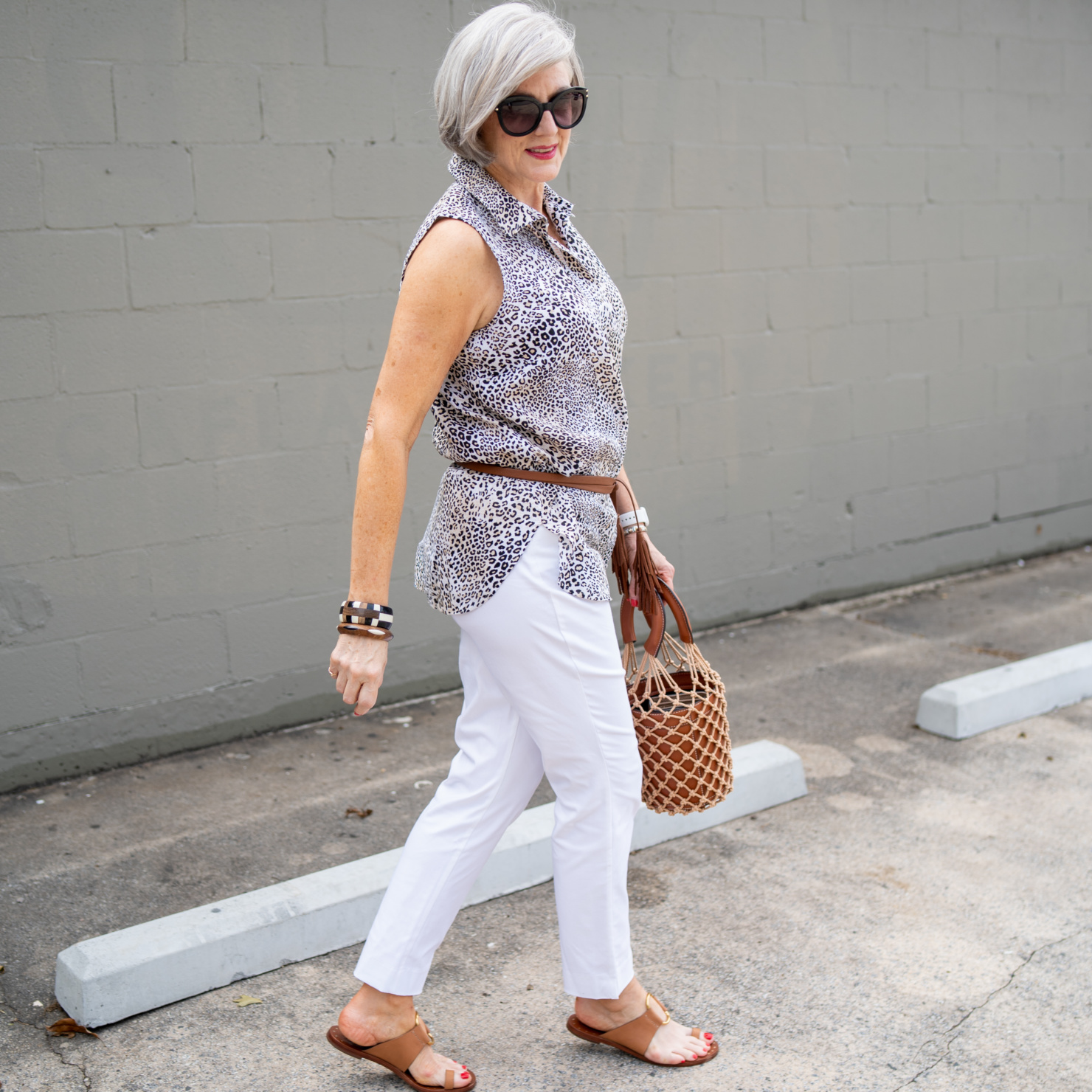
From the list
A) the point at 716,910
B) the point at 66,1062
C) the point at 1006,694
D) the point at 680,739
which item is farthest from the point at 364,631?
the point at 1006,694

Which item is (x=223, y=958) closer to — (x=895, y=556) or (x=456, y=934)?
(x=456, y=934)

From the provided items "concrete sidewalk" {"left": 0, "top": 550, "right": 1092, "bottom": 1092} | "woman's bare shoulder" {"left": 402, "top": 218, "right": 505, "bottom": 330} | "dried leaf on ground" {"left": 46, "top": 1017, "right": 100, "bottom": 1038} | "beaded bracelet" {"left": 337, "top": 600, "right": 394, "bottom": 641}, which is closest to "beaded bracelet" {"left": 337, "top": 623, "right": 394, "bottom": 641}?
"beaded bracelet" {"left": 337, "top": 600, "right": 394, "bottom": 641}

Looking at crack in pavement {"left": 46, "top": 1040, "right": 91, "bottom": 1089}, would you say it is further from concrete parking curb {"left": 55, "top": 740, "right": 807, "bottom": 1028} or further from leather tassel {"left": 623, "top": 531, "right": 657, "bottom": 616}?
leather tassel {"left": 623, "top": 531, "right": 657, "bottom": 616}

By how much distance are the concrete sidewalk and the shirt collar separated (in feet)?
5.29

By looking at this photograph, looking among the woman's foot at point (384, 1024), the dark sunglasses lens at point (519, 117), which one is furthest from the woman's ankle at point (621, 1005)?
the dark sunglasses lens at point (519, 117)

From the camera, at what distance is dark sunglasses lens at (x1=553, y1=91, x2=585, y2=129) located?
7.07 feet

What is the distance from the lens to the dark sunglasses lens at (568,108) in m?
2.15

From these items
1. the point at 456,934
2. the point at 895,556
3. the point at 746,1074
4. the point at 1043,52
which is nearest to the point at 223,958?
the point at 456,934

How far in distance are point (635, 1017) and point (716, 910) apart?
2.27 ft

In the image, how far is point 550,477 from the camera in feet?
7.36

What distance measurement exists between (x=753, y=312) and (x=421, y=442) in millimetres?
1708

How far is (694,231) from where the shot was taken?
514cm

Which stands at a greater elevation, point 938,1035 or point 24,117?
point 24,117

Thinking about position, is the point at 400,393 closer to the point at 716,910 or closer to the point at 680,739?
the point at 680,739
